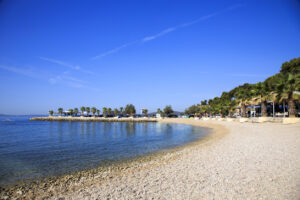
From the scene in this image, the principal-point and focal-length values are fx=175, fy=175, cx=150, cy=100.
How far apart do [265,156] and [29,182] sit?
11255 mm

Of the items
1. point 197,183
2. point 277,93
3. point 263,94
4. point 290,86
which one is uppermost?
point 290,86

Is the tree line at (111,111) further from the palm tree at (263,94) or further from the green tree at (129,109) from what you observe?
the palm tree at (263,94)

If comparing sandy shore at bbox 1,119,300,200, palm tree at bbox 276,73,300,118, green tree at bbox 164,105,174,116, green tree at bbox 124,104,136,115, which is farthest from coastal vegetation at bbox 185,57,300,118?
green tree at bbox 124,104,136,115

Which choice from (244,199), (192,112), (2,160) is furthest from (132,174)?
(192,112)

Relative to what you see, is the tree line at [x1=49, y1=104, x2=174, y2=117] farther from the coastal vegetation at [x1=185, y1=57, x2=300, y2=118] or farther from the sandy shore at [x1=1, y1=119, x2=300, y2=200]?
the sandy shore at [x1=1, y1=119, x2=300, y2=200]

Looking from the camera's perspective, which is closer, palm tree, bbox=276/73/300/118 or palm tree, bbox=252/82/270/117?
palm tree, bbox=276/73/300/118

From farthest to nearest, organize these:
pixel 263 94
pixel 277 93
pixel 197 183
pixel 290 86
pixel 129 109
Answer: pixel 129 109 < pixel 263 94 < pixel 277 93 < pixel 290 86 < pixel 197 183

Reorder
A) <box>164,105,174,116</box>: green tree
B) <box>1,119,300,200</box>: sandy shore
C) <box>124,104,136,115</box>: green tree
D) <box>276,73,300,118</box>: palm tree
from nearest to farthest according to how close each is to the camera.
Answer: <box>1,119,300,200</box>: sandy shore → <box>276,73,300,118</box>: palm tree → <box>164,105,174,116</box>: green tree → <box>124,104,136,115</box>: green tree

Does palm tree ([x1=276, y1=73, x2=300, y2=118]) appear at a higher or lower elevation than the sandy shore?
higher

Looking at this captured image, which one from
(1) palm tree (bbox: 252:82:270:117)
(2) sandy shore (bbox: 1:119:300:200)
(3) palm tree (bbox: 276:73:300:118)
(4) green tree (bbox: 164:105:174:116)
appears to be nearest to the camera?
(2) sandy shore (bbox: 1:119:300:200)

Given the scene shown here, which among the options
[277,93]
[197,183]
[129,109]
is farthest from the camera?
[129,109]

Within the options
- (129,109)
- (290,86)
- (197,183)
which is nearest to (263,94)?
(290,86)

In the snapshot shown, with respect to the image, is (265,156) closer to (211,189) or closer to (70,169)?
(211,189)

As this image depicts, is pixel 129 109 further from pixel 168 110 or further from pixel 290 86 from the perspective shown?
pixel 290 86
